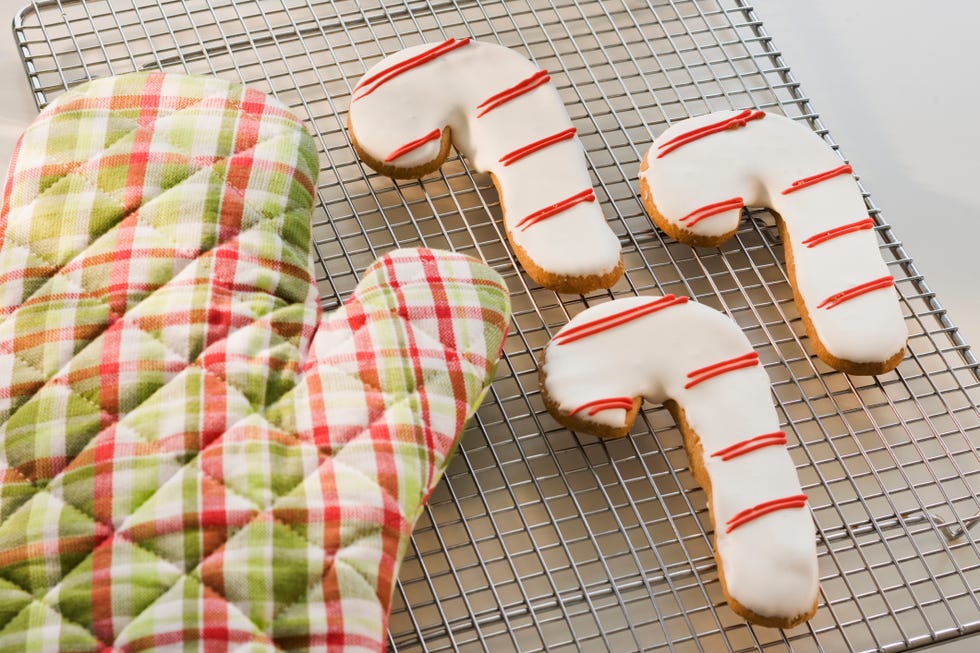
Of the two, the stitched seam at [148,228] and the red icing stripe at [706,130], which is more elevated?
the stitched seam at [148,228]

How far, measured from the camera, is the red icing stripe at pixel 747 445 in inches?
41.8

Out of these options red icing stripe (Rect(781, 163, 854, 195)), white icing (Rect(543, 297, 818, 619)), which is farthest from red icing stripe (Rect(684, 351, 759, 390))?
red icing stripe (Rect(781, 163, 854, 195))

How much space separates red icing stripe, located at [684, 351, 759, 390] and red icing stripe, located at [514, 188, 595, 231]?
22 centimetres

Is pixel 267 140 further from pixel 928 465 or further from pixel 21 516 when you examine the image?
pixel 928 465

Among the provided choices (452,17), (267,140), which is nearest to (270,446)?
(267,140)

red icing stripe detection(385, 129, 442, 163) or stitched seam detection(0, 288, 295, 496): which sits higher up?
red icing stripe detection(385, 129, 442, 163)

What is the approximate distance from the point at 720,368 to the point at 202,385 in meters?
0.50

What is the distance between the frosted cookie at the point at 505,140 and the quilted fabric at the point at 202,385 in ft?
0.35

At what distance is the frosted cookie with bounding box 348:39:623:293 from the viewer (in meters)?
1.15

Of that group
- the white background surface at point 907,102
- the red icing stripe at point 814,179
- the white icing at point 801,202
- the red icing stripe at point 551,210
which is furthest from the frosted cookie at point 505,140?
the white background surface at point 907,102

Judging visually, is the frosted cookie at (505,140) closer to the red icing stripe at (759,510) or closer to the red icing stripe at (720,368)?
the red icing stripe at (720,368)

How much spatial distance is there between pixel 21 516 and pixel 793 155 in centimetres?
87

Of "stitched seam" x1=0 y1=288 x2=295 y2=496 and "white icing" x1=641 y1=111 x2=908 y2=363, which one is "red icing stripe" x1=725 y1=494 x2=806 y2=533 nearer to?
"white icing" x1=641 y1=111 x2=908 y2=363

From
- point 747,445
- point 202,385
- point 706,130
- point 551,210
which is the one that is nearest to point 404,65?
point 551,210
